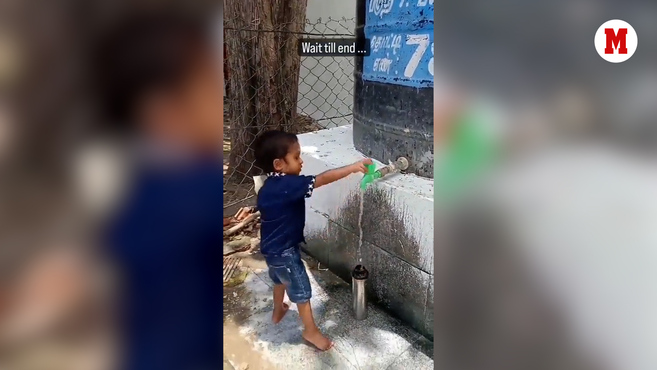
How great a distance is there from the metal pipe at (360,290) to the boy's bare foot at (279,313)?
0.92 ft

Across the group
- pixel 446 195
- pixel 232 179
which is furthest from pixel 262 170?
pixel 446 195

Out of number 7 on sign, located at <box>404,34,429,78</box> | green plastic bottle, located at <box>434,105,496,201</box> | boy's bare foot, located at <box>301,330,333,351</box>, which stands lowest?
boy's bare foot, located at <box>301,330,333,351</box>

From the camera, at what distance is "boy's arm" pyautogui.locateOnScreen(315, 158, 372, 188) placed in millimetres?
1249

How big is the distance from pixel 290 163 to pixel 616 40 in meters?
0.68

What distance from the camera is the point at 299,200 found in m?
1.10

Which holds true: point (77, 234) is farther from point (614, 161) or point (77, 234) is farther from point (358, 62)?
point (358, 62)

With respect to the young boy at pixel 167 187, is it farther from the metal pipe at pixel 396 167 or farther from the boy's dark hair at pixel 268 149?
the metal pipe at pixel 396 167

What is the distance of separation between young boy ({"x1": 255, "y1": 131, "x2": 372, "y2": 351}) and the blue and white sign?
13.3 inches

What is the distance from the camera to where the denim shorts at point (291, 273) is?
1.13 meters

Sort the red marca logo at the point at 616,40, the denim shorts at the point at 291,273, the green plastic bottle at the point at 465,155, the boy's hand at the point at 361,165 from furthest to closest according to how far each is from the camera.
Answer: the boy's hand at the point at 361,165
the denim shorts at the point at 291,273
the green plastic bottle at the point at 465,155
the red marca logo at the point at 616,40

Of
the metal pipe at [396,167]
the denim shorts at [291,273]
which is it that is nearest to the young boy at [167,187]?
the denim shorts at [291,273]

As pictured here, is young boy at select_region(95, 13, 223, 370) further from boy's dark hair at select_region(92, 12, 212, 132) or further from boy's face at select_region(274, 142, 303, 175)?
boy's face at select_region(274, 142, 303, 175)

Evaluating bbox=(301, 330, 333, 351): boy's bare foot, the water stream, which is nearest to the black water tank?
the water stream

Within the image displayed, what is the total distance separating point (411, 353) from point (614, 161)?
97cm
